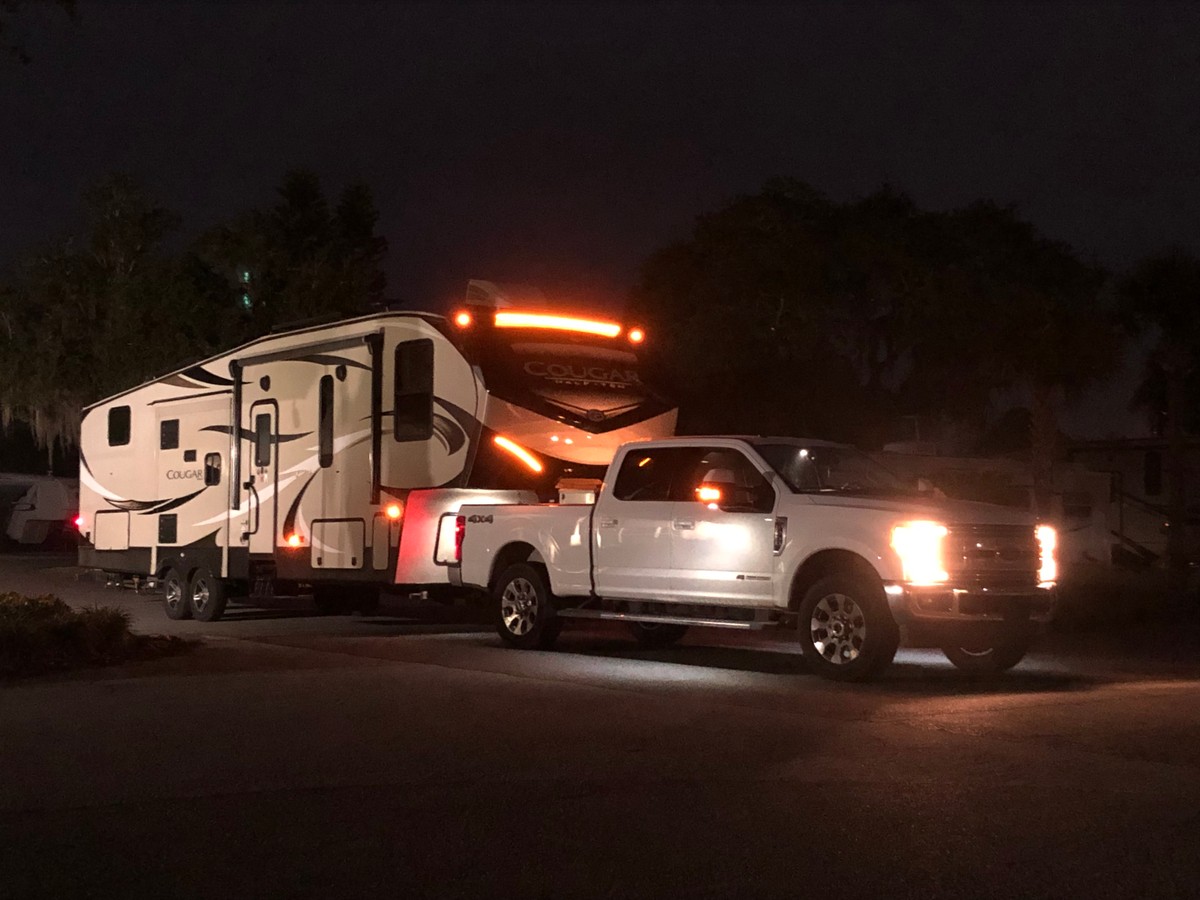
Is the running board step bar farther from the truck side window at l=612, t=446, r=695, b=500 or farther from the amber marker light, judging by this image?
the amber marker light

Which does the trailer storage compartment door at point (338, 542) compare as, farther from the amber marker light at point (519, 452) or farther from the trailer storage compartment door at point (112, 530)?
the trailer storage compartment door at point (112, 530)

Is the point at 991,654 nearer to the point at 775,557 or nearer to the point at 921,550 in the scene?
the point at 921,550

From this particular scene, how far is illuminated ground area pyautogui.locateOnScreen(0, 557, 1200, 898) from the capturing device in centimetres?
649

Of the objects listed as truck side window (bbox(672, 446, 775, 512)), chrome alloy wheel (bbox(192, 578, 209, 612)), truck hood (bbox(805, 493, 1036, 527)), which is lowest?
chrome alloy wheel (bbox(192, 578, 209, 612))

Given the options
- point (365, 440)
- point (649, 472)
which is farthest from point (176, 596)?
point (649, 472)

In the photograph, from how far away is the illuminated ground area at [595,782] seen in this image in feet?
21.3

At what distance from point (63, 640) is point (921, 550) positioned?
7.68 m

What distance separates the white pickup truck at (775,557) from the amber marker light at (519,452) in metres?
1.02

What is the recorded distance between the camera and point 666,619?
14.4m

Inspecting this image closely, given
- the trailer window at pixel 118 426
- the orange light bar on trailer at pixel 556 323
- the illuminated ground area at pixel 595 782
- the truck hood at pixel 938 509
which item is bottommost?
the illuminated ground area at pixel 595 782

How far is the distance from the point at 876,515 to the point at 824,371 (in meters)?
26.5

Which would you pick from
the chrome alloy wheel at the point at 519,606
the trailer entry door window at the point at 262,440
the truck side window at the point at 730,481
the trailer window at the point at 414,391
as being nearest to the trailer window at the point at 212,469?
the trailer entry door window at the point at 262,440

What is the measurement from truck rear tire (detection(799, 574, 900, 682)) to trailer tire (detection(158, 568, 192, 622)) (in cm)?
1044

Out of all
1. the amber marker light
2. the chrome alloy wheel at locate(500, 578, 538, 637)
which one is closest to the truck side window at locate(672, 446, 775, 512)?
the chrome alloy wheel at locate(500, 578, 538, 637)
